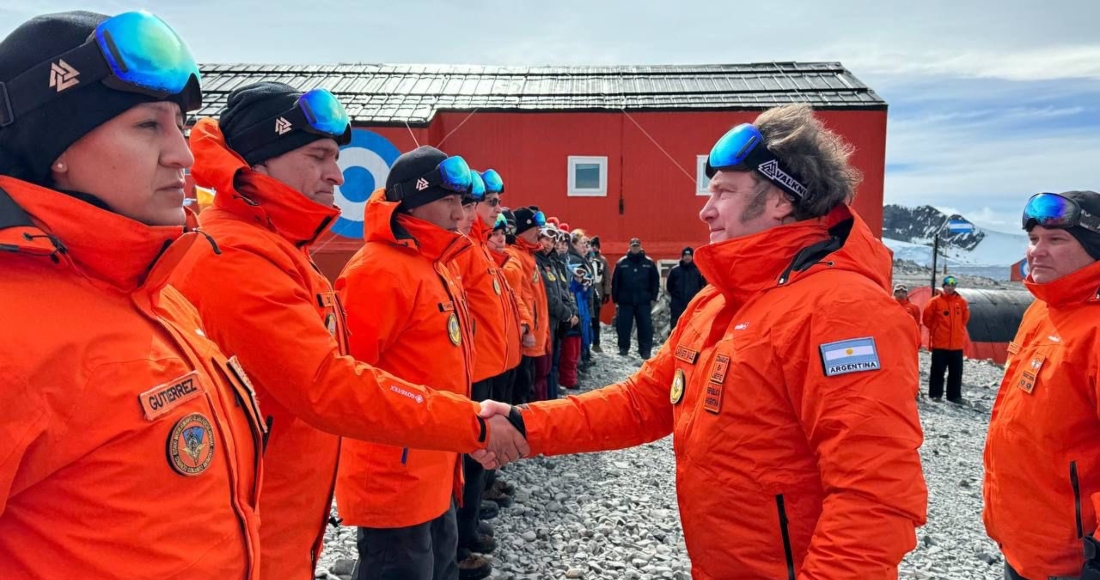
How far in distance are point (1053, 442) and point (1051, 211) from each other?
1182 millimetres

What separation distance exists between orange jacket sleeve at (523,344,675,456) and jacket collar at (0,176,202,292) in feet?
5.45

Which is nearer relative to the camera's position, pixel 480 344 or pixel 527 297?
pixel 480 344

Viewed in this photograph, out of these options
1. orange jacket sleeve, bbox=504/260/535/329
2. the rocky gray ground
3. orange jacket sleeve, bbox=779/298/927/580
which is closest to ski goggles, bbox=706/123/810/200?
orange jacket sleeve, bbox=779/298/927/580

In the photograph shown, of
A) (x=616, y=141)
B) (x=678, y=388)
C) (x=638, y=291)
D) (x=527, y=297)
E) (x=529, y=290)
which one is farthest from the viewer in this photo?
(x=616, y=141)

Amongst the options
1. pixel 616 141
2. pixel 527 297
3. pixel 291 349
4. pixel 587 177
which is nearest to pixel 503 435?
pixel 291 349

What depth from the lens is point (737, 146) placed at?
2.30 metres

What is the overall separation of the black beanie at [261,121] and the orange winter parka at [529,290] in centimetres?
492

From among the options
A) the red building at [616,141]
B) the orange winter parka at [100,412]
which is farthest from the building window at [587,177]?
the orange winter parka at [100,412]

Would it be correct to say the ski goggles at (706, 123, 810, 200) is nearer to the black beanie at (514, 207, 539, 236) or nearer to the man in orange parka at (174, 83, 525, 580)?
the man in orange parka at (174, 83, 525, 580)

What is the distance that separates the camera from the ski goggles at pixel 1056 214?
3.26 m

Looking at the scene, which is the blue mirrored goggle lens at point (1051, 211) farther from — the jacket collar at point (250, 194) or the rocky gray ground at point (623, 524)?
A: the jacket collar at point (250, 194)

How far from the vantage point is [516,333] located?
6215mm

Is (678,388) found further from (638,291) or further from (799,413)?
(638,291)

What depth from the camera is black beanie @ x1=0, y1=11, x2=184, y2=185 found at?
1386 millimetres
